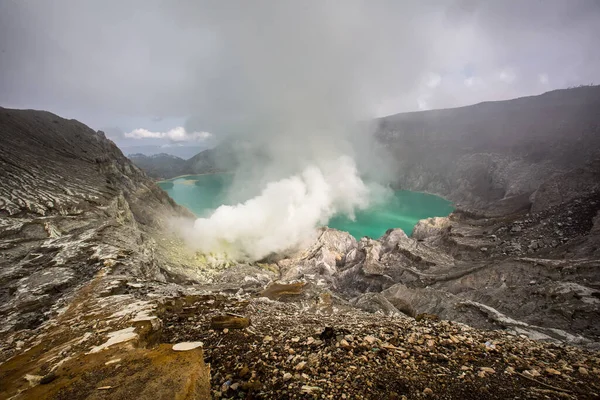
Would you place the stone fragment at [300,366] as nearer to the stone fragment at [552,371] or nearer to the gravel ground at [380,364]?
the gravel ground at [380,364]

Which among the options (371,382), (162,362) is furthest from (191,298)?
(371,382)

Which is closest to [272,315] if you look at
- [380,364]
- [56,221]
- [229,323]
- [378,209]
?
[229,323]

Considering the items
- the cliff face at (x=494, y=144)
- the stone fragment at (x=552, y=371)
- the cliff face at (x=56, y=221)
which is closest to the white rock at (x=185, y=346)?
the stone fragment at (x=552, y=371)

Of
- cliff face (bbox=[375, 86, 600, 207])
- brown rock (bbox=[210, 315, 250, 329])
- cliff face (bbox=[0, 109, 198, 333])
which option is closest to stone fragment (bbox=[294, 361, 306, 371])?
brown rock (bbox=[210, 315, 250, 329])

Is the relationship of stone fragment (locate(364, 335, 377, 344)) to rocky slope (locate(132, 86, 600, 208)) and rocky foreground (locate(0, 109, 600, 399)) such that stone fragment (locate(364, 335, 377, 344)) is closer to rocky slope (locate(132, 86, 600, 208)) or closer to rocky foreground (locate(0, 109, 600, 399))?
rocky foreground (locate(0, 109, 600, 399))

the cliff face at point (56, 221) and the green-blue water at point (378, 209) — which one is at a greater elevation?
the cliff face at point (56, 221)

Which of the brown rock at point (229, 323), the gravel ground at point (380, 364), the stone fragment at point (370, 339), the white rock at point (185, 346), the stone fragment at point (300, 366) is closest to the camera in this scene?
the gravel ground at point (380, 364)
